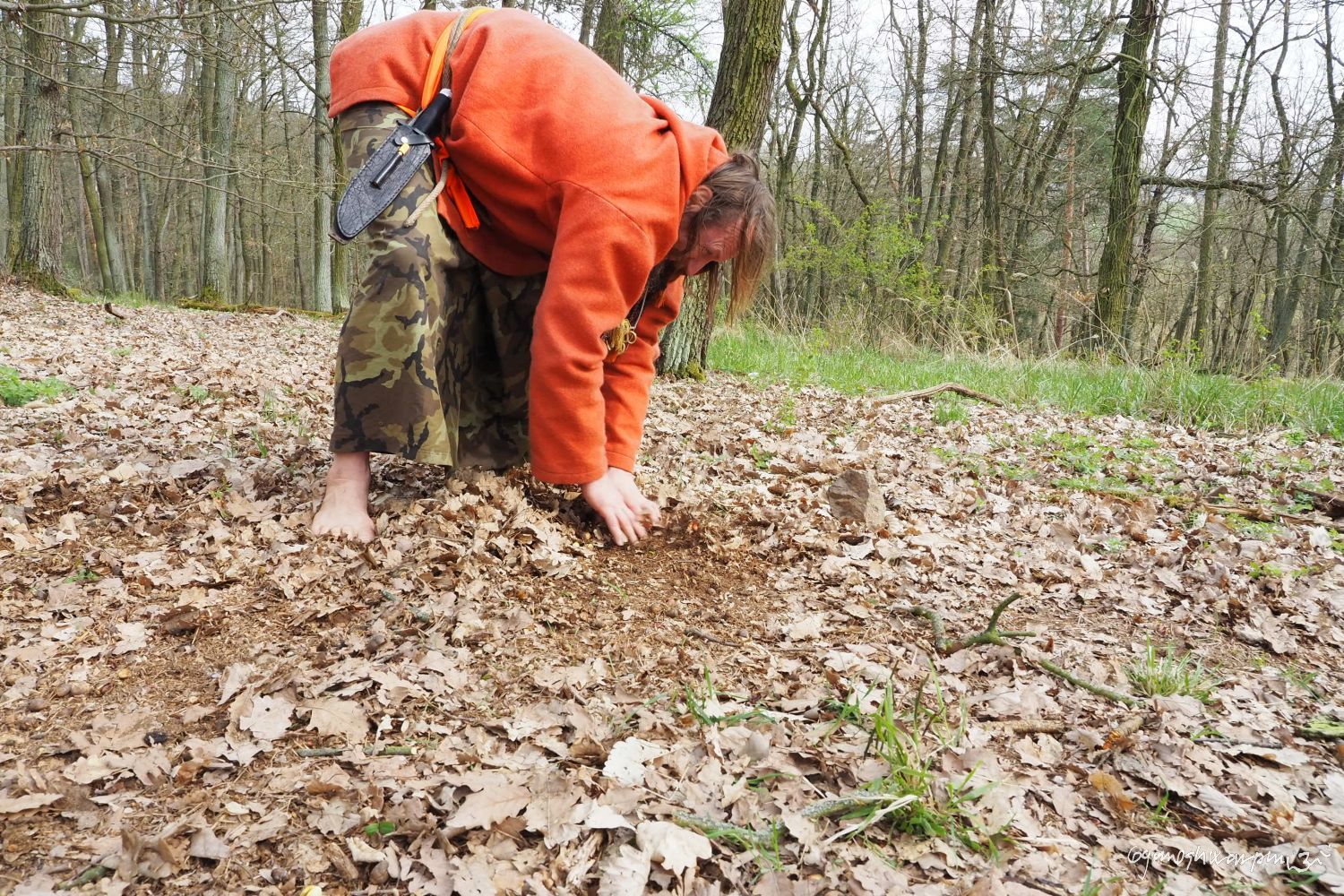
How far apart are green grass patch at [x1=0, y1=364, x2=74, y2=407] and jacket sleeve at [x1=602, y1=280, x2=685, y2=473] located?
295 centimetres

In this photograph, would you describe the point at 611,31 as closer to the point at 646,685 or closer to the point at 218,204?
the point at 218,204

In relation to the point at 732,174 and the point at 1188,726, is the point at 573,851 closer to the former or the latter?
the point at 1188,726

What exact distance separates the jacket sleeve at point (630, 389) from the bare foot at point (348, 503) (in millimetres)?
760

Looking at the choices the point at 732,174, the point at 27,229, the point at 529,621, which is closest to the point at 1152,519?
the point at 732,174

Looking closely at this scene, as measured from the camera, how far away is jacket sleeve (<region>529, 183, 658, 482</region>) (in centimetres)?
209

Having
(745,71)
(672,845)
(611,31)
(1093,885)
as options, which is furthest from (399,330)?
(611,31)

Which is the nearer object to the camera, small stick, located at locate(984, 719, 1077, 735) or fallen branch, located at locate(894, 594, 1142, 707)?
small stick, located at locate(984, 719, 1077, 735)

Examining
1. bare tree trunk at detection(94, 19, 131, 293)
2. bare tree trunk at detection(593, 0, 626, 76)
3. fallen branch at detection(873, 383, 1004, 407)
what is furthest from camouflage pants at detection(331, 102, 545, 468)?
bare tree trunk at detection(94, 19, 131, 293)

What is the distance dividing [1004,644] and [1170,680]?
1.17ft

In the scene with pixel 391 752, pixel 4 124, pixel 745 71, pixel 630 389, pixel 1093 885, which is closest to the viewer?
pixel 1093 885

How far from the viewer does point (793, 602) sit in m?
2.20

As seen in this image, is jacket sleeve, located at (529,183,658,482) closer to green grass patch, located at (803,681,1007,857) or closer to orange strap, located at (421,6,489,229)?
orange strap, located at (421,6,489,229)

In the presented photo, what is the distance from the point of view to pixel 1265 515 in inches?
116

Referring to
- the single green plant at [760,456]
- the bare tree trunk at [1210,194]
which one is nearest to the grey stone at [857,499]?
the single green plant at [760,456]
